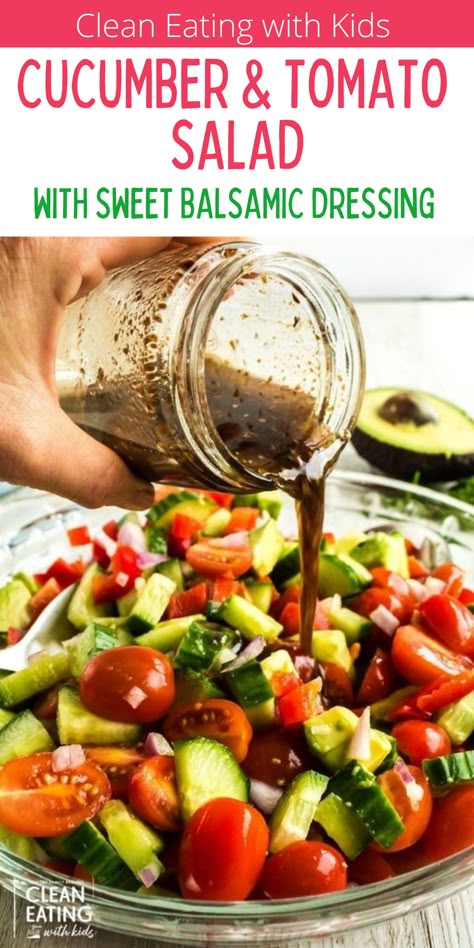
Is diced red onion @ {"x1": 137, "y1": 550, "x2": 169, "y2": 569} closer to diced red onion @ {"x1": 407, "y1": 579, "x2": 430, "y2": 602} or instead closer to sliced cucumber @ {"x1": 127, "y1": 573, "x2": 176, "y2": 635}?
sliced cucumber @ {"x1": 127, "y1": 573, "x2": 176, "y2": 635}

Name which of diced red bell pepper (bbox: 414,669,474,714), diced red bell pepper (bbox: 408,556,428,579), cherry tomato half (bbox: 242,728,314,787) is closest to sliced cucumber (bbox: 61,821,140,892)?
cherry tomato half (bbox: 242,728,314,787)

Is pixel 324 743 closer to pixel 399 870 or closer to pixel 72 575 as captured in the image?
pixel 399 870

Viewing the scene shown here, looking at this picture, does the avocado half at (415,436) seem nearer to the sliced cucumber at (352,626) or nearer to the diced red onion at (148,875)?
the sliced cucumber at (352,626)

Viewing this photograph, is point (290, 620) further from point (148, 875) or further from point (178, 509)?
point (148, 875)

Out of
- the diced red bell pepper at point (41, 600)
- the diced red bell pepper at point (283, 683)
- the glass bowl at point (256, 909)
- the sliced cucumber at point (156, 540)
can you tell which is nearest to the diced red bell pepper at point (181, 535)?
the sliced cucumber at point (156, 540)

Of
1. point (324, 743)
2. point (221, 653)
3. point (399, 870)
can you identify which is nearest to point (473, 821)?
point (399, 870)

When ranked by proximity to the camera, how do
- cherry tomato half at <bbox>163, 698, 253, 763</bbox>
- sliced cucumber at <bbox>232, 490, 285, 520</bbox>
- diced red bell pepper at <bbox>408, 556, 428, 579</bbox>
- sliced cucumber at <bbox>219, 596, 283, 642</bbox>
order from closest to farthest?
cherry tomato half at <bbox>163, 698, 253, 763</bbox>
sliced cucumber at <bbox>219, 596, 283, 642</bbox>
diced red bell pepper at <bbox>408, 556, 428, 579</bbox>
sliced cucumber at <bbox>232, 490, 285, 520</bbox>
